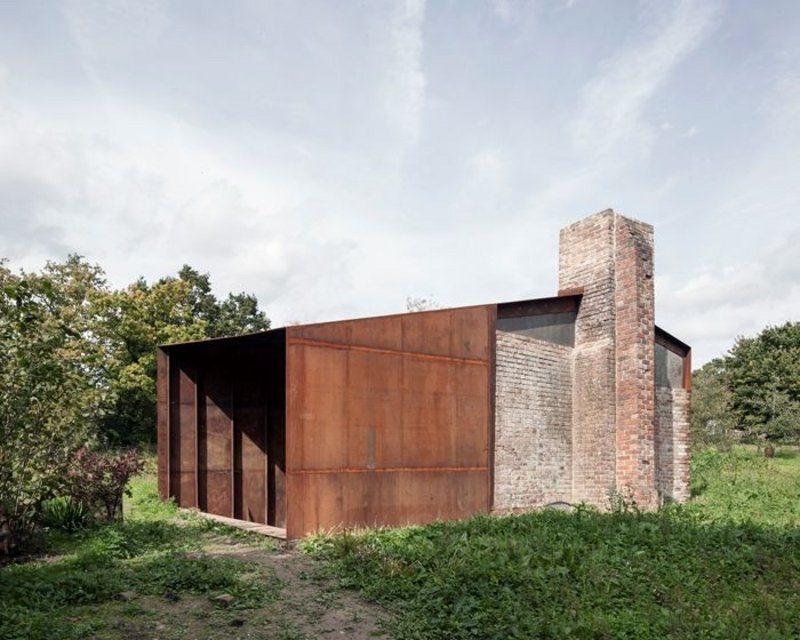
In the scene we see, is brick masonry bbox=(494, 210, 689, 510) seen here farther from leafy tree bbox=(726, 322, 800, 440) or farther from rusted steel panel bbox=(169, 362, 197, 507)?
leafy tree bbox=(726, 322, 800, 440)

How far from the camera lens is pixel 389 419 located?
9797 mm

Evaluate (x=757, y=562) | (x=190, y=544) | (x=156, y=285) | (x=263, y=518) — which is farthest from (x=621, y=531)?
(x=156, y=285)

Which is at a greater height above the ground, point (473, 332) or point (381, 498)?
point (473, 332)

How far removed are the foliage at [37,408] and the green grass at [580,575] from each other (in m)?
3.41

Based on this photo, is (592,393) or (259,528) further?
(592,393)

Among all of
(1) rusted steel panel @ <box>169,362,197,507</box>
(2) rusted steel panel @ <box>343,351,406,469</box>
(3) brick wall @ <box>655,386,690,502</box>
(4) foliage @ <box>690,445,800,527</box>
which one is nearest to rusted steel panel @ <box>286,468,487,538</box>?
(2) rusted steel panel @ <box>343,351,406,469</box>

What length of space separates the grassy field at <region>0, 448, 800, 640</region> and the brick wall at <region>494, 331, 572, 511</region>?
1.80m

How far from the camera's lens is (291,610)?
6137mm

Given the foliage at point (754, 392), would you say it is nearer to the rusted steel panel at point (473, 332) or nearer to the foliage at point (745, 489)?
the foliage at point (745, 489)

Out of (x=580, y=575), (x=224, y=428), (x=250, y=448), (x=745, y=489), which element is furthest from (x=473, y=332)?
(x=745, y=489)

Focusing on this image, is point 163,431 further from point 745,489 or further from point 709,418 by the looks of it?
point 709,418

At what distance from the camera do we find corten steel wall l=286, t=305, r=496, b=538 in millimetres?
8844

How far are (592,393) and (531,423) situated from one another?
1.50 meters

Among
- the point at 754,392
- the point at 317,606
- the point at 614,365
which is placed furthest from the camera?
the point at 754,392
